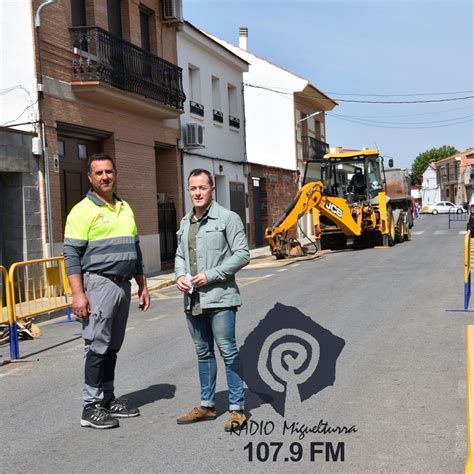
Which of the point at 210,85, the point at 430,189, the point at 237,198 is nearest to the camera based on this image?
the point at 210,85

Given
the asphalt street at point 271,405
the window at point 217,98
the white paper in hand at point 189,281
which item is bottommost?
the asphalt street at point 271,405

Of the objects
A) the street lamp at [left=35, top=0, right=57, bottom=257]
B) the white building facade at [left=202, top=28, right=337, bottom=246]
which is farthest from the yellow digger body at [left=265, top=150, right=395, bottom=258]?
the white building facade at [left=202, top=28, right=337, bottom=246]

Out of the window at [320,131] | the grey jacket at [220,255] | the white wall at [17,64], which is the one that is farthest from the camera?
the window at [320,131]

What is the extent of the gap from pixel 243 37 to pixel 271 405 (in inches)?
1361

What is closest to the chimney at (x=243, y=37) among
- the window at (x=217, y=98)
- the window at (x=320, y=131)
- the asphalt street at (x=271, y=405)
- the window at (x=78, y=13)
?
the window at (x=320, y=131)

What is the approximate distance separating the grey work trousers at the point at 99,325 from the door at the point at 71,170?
10032 millimetres

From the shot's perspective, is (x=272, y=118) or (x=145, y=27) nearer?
(x=145, y=27)

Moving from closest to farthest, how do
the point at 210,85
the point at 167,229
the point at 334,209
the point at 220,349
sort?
the point at 220,349, the point at 167,229, the point at 334,209, the point at 210,85

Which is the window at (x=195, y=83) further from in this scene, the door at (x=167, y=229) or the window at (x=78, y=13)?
the window at (x=78, y=13)

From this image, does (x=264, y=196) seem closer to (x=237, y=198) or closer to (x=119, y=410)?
(x=237, y=198)

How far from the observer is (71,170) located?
50.5 feet

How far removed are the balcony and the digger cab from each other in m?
12.2

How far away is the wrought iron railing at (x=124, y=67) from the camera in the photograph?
1507cm

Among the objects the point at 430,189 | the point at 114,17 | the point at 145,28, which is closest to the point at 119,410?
the point at 114,17
